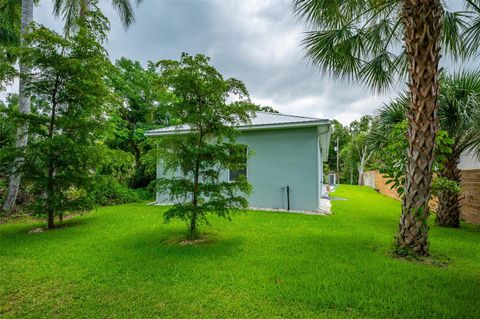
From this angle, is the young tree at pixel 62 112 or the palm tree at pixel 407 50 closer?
the palm tree at pixel 407 50

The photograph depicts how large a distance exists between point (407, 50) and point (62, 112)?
27.1 ft

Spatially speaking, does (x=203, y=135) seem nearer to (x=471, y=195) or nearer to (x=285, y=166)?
(x=285, y=166)

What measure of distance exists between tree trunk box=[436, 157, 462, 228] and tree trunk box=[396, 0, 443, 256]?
4111 mm

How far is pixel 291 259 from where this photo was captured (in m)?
4.36

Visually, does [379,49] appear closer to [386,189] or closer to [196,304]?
[196,304]

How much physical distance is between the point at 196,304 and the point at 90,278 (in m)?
1.86

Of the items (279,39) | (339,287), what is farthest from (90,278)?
(279,39)

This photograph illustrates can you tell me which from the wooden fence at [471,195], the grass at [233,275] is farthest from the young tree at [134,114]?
the wooden fence at [471,195]

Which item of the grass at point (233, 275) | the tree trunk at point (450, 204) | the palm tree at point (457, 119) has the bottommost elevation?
the grass at point (233, 275)

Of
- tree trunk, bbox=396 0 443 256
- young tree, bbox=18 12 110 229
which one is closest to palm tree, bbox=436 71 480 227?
tree trunk, bbox=396 0 443 256

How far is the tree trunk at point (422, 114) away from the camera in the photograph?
429cm

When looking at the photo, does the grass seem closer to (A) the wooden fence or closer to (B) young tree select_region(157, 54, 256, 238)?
(B) young tree select_region(157, 54, 256, 238)

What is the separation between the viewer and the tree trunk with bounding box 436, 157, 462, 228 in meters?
7.36

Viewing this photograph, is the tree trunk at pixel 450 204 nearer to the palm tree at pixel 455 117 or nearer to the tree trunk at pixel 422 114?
the palm tree at pixel 455 117
